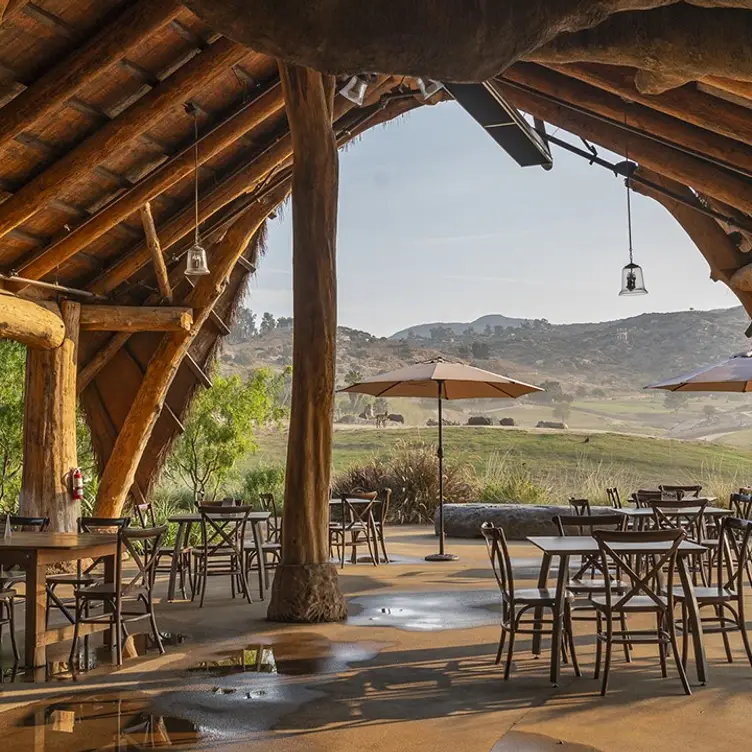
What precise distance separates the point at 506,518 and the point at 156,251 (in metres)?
6.29

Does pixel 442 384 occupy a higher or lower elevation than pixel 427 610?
higher

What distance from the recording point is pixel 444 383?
11.5 m

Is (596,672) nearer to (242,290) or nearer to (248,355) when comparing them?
(242,290)

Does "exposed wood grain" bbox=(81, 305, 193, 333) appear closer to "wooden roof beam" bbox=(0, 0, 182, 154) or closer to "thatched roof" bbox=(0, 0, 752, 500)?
"thatched roof" bbox=(0, 0, 752, 500)

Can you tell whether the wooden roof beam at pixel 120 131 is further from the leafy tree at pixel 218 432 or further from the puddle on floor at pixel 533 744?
the puddle on floor at pixel 533 744

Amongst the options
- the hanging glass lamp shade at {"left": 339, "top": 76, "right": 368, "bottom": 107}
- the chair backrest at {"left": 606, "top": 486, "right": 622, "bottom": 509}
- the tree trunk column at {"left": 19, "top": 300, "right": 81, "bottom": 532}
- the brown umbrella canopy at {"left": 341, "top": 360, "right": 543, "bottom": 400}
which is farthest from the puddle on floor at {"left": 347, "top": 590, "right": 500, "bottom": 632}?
the hanging glass lamp shade at {"left": 339, "top": 76, "right": 368, "bottom": 107}

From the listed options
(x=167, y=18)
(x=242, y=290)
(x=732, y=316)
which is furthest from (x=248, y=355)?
(x=167, y=18)

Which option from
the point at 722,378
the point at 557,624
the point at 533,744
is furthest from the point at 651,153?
the point at 533,744

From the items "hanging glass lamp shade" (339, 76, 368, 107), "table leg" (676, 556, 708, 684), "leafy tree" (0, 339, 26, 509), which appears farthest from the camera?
"leafy tree" (0, 339, 26, 509)

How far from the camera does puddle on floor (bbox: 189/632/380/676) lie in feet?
17.6

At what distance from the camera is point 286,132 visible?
10.5m

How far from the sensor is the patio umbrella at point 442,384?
1030cm

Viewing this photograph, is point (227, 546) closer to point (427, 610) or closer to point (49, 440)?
point (427, 610)

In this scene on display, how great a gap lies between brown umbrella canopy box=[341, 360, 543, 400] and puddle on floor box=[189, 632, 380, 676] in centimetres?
451
